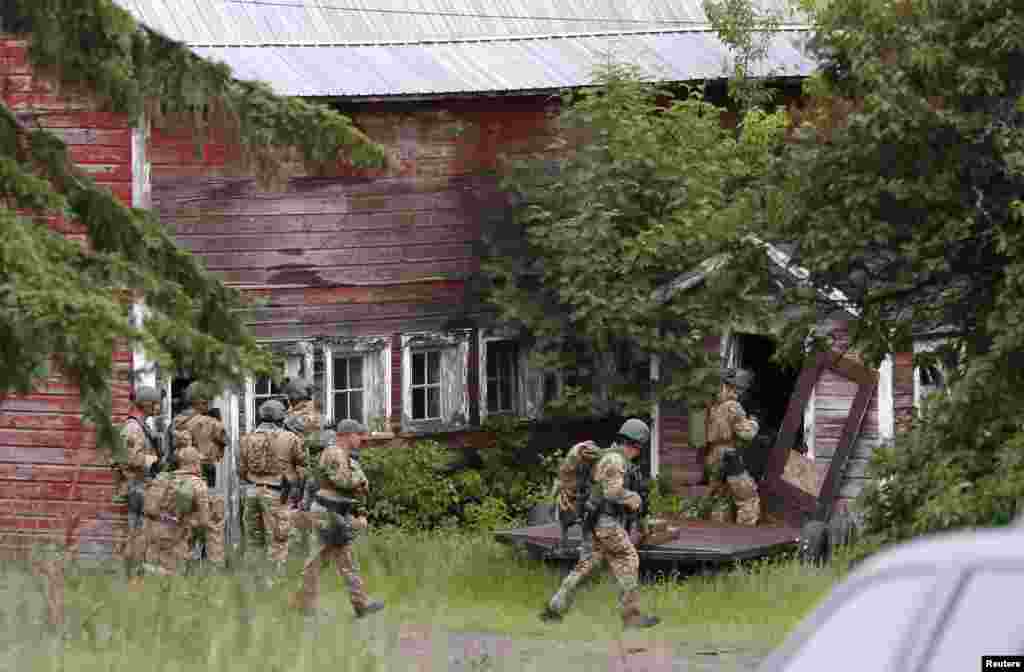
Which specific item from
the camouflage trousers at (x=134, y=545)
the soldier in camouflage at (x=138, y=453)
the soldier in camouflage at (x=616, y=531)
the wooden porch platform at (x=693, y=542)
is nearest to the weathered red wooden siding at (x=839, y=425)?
the wooden porch platform at (x=693, y=542)

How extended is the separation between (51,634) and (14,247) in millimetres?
1963

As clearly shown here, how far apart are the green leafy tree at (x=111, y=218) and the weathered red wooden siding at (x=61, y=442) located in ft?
22.7

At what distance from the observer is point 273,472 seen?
17.7 m

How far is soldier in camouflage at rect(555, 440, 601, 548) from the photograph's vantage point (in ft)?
50.9

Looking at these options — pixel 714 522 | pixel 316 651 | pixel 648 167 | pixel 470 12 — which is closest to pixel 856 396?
pixel 714 522

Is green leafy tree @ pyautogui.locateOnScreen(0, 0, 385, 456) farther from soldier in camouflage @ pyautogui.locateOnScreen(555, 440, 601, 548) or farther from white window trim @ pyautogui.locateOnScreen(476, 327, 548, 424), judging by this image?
white window trim @ pyautogui.locateOnScreen(476, 327, 548, 424)

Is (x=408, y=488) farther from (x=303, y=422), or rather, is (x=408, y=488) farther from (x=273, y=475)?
(x=273, y=475)

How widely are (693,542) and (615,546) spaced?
2187mm

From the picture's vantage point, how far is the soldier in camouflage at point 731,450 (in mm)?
19281

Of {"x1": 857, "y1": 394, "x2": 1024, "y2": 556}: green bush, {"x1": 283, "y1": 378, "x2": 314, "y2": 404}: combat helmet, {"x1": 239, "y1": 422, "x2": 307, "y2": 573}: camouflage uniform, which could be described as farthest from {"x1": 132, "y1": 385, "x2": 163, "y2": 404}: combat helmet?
{"x1": 857, "y1": 394, "x2": 1024, "y2": 556}: green bush

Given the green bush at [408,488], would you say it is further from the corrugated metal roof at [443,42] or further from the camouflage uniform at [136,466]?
the corrugated metal roof at [443,42]

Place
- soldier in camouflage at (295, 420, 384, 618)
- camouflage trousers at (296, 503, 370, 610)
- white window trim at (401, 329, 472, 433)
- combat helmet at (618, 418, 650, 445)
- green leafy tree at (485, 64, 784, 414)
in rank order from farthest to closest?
white window trim at (401, 329, 472, 433) → green leafy tree at (485, 64, 784, 414) → combat helmet at (618, 418, 650, 445) → soldier in camouflage at (295, 420, 384, 618) → camouflage trousers at (296, 503, 370, 610)

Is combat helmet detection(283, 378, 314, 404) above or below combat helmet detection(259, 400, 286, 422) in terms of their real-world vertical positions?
above

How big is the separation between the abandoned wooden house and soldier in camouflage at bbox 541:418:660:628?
5.14m
